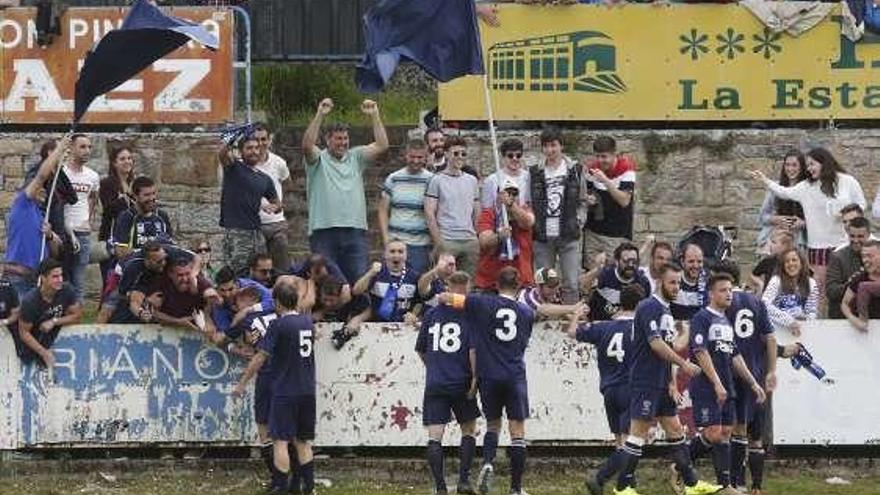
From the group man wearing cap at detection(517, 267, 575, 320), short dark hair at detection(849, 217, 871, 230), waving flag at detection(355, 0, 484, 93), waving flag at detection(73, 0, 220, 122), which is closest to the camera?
man wearing cap at detection(517, 267, 575, 320)

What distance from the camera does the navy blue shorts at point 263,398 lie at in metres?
20.1

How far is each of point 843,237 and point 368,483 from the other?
485 centimetres

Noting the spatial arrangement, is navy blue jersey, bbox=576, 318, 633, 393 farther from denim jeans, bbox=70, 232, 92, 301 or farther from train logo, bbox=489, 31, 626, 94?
denim jeans, bbox=70, 232, 92, 301

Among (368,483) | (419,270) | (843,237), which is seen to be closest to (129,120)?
(419,270)

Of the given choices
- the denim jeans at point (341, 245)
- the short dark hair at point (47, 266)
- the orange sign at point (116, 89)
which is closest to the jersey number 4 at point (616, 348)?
the denim jeans at point (341, 245)

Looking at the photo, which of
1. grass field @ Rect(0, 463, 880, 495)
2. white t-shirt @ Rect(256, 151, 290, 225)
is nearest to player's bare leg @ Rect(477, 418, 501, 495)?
grass field @ Rect(0, 463, 880, 495)

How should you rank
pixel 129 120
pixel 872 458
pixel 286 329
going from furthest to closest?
pixel 129 120 < pixel 872 458 < pixel 286 329

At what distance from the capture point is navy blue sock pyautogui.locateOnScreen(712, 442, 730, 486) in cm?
1966

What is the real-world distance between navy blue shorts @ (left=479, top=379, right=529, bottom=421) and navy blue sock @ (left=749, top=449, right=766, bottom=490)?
5.90 feet

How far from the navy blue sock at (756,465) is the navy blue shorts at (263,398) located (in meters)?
3.77

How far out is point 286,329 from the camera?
64.5 ft

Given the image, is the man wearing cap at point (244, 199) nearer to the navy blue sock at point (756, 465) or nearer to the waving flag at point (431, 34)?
the waving flag at point (431, 34)

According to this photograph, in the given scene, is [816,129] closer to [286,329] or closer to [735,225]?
[735,225]

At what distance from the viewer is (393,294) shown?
21.1 m
